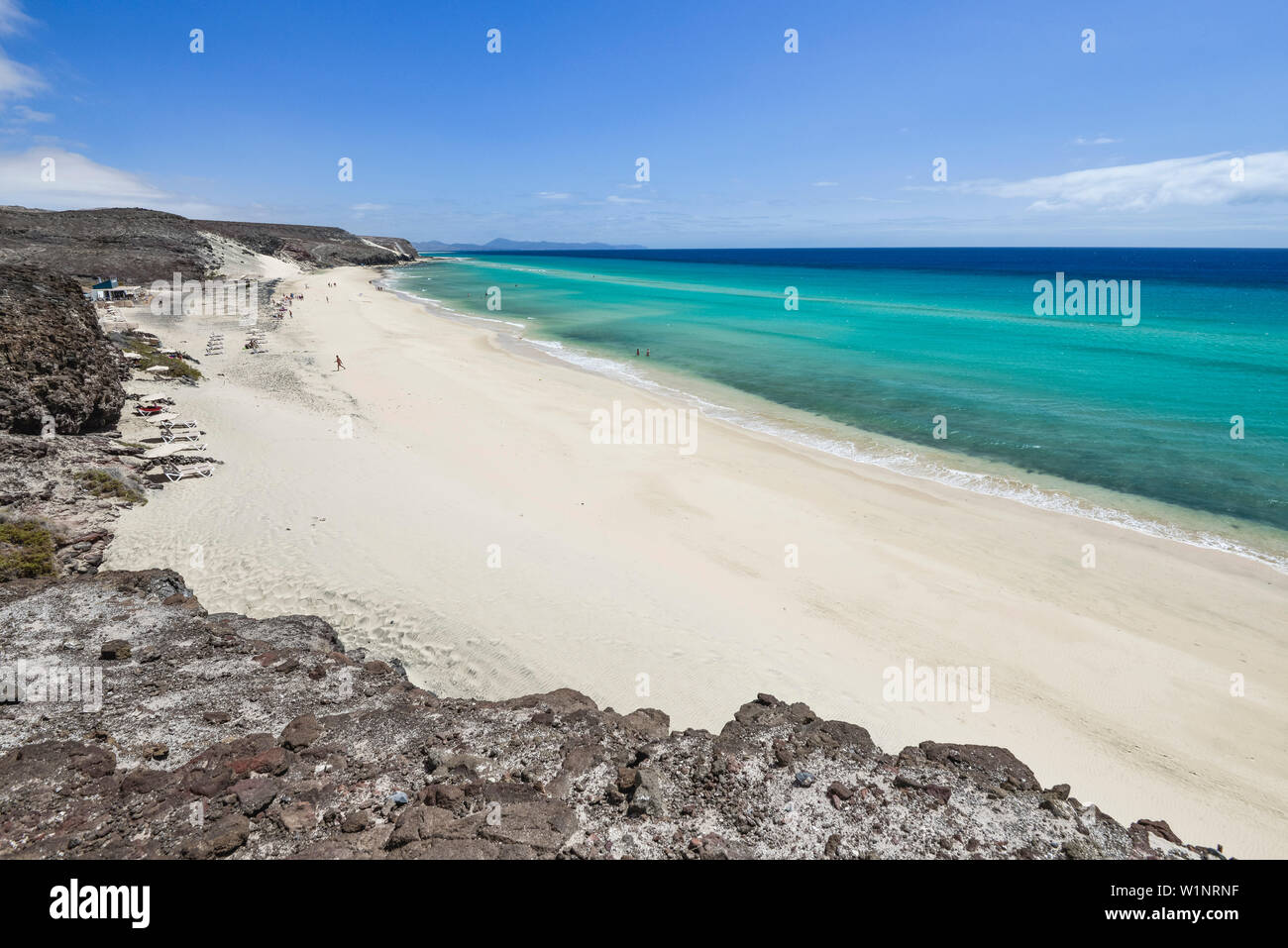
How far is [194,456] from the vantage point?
50.5 feet

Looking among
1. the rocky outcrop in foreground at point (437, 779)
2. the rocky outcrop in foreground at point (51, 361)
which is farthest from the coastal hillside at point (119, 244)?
the rocky outcrop in foreground at point (437, 779)

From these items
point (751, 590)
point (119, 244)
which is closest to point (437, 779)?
point (751, 590)

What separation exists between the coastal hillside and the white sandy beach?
38.6 meters

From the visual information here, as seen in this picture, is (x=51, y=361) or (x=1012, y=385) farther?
(x=1012, y=385)

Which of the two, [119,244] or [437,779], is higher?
[119,244]

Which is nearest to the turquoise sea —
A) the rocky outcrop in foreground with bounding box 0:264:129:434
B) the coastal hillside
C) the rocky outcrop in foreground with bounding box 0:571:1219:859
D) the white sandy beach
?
the white sandy beach

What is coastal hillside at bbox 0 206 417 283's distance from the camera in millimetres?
50688

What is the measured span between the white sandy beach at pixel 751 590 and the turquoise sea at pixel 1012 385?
3.03m

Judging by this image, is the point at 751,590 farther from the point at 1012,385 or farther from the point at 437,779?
the point at 1012,385

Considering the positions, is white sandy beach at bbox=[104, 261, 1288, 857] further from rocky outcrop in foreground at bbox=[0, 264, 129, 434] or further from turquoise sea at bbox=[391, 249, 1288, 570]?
turquoise sea at bbox=[391, 249, 1288, 570]

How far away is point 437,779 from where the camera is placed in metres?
5.48

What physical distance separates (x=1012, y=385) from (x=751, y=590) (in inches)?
1080
